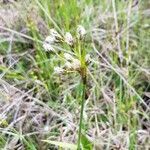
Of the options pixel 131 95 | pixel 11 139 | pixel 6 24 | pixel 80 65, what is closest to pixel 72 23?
pixel 6 24

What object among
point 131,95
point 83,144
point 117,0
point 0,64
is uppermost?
point 117,0

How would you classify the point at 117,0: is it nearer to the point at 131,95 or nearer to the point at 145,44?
the point at 145,44

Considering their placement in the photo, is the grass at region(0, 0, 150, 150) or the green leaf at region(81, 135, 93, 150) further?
the grass at region(0, 0, 150, 150)

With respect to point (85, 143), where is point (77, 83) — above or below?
above

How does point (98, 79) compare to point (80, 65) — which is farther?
point (98, 79)

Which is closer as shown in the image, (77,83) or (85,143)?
(85,143)

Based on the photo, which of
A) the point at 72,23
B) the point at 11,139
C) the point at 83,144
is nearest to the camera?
the point at 83,144

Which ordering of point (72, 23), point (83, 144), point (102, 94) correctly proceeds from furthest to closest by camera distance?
1. point (72, 23)
2. point (102, 94)
3. point (83, 144)

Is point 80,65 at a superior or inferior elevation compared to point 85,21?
inferior
